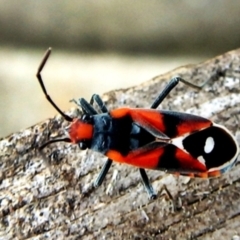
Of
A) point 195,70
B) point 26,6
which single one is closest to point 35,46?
point 26,6

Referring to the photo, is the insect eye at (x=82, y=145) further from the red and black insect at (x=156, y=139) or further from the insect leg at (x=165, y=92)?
the insect leg at (x=165, y=92)

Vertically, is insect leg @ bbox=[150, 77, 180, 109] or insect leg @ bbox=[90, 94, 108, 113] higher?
insect leg @ bbox=[90, 94, 108, 113]

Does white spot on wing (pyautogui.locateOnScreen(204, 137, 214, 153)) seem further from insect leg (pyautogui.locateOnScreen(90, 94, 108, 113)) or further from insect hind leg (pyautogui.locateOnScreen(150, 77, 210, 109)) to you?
insect leg (pyautogui.locateOnScreen(90, 94, 108, 113))

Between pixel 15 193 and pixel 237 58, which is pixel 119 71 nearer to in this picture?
pixel 237 58

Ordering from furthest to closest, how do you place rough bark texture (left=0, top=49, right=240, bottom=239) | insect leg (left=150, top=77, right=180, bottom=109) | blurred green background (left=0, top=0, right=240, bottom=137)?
blurred green background (left=0, top=0, right=240, bottom=137) < insect leg (left=150, top=77, right=180, bottom=109) < rough bark texture (left=0, top=49, right=240, bottom=239)


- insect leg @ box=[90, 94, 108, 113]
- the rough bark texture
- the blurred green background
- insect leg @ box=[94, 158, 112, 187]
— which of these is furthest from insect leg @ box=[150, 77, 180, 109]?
the blurred green background


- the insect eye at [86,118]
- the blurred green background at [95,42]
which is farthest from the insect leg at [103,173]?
the blurred green background at [95,42]

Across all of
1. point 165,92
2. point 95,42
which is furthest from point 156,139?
point 95,42
